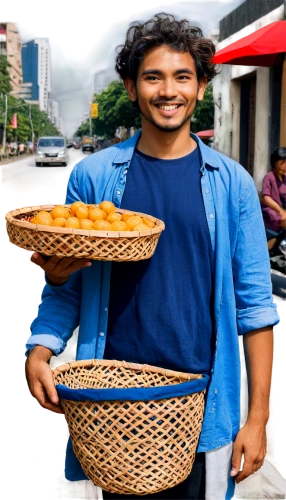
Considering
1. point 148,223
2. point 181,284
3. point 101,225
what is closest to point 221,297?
point 181,284

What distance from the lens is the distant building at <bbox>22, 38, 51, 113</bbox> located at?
132 metres

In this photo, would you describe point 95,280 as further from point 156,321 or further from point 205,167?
point 205,167

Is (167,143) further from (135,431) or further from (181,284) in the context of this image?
(135,431)

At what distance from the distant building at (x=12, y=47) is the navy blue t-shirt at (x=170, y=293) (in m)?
115

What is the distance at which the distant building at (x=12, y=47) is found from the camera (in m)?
115

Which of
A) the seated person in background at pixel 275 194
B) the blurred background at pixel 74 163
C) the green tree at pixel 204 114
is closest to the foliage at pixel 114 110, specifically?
the blurred background at pixel 74 163

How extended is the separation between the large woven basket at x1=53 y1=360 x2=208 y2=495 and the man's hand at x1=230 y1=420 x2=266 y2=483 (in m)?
0.20

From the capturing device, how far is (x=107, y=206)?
2.03 meters

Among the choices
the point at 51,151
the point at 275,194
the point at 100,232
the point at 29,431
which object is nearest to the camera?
the point at 100,232

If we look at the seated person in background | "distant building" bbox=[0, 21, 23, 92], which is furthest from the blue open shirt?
"distant building" bbox=[0, 21, 23, 92]

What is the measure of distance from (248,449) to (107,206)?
78cm

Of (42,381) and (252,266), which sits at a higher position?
(252,266)

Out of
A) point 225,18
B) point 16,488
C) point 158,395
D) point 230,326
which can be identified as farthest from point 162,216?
point 225,18

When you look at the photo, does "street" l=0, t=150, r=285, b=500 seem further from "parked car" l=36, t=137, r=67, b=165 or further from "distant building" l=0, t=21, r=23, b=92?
"distant building" l=0, t=21, r=23, b=92
